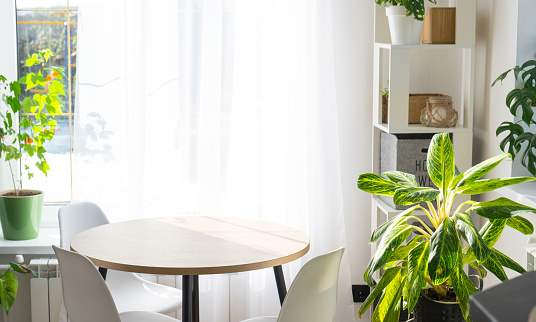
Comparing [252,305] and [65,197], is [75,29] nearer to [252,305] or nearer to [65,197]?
[65,197]

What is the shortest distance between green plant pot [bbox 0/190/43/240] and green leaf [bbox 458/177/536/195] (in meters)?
2.17

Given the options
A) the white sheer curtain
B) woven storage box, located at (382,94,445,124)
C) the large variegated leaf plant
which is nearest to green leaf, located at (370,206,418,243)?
the large variegated leaf plant

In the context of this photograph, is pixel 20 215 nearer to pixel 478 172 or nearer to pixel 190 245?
pixel 190 245

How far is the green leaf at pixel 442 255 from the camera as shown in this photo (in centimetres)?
173

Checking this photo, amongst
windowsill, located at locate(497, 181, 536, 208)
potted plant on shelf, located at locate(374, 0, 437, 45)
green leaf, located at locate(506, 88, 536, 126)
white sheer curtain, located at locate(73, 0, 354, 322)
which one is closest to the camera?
windowsill, located at locate(497, 181, 536, 208)

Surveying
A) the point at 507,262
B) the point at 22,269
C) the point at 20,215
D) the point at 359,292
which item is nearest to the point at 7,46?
the point at 20,215

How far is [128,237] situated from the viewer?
256cm

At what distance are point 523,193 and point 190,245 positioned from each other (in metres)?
1.22

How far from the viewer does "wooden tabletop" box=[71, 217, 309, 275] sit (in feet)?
7.23

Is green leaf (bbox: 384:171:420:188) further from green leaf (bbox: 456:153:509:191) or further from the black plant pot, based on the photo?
the black plant pot

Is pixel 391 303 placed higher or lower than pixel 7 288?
higher

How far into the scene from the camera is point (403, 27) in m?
2.85

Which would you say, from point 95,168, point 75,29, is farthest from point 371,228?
point 75,29

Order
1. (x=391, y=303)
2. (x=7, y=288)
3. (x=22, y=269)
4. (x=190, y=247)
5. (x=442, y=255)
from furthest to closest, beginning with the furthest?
1. (x=22, y=269)
2. (x=7, y=288)
3. (x=190, y=247)
4. (x=391, y=303)
5. (x=442, y=255)
